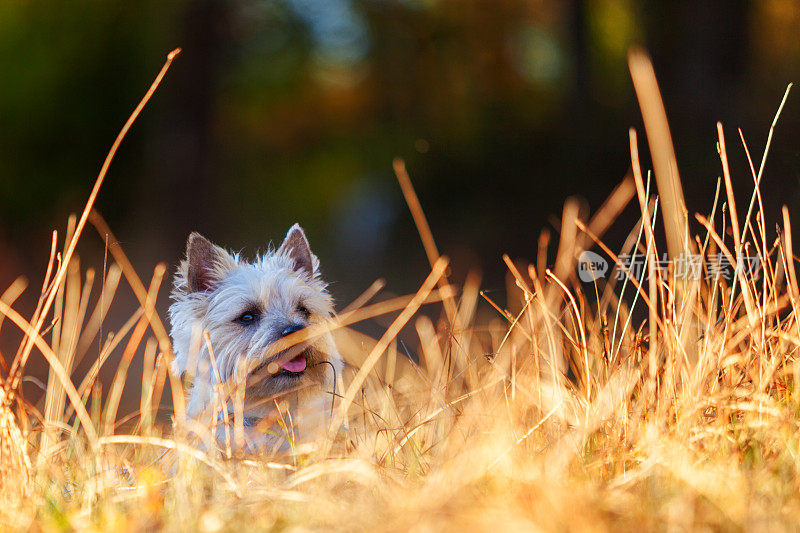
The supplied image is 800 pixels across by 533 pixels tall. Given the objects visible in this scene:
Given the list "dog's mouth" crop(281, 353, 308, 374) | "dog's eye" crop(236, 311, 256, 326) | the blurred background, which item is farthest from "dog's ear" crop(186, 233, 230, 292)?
the blurred background

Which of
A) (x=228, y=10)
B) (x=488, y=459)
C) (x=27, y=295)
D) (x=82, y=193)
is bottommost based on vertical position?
(x=27, y=295)

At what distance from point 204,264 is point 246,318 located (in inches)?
11.6

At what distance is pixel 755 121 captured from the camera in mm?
5602

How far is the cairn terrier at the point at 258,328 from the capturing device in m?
3.13

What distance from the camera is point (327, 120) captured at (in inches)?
432

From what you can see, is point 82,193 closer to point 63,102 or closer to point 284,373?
point 63,102

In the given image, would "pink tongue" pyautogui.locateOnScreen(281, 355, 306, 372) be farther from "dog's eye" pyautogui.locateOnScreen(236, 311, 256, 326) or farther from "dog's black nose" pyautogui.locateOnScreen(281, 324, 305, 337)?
"dog's eye" pyautogui.locateOnScreen(236, 311, 256, 326)

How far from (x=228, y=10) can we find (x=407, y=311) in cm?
790

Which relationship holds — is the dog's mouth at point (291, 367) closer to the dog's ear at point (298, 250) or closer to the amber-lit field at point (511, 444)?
the amber-lit field at point (511, 444)

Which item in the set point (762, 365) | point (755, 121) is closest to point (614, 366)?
point (762, 365)

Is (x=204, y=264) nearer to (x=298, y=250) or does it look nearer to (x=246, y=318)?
→ (x=246, y=318)

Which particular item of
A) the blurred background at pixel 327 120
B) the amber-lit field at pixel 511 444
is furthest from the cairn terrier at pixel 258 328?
the blurred background at pixel 327 120

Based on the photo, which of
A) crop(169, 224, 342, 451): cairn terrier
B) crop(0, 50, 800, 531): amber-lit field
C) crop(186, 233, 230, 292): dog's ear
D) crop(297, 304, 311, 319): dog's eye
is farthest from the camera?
crop(297, 304, 311, 319): dog's eye

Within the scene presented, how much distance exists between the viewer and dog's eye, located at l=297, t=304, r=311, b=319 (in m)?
3.40
